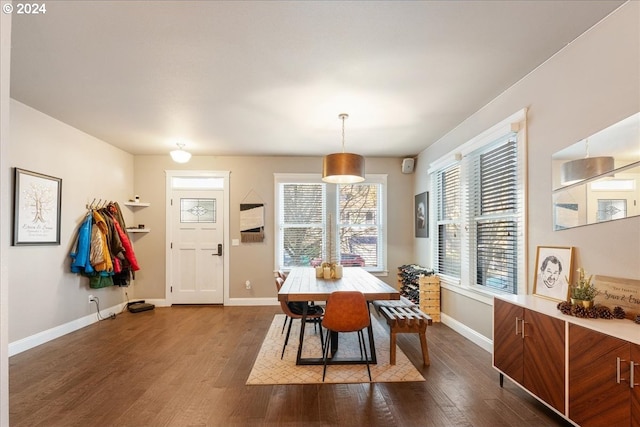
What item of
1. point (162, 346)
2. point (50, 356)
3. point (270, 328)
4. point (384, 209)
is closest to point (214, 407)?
point (162, 346)

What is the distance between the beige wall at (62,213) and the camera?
343cm

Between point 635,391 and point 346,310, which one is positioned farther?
point 346,310

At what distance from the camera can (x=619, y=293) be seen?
6.46 ft

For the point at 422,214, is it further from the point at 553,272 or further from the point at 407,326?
the point at 553,272

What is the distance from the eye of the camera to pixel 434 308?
15.0ft

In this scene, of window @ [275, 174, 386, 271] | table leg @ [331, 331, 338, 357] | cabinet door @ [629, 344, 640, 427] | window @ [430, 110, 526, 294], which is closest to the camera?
cabinet door @ [629, 344, 640, 427]

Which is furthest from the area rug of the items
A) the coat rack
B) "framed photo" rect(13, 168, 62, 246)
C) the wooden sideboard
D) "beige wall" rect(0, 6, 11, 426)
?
"framed photo" rect(13, 168, 62, 246)

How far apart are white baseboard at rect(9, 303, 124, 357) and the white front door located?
1.15 meters

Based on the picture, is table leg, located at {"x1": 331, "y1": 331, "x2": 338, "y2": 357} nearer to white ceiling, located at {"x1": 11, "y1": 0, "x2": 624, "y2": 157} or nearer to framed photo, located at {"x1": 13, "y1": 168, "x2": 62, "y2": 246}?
white ceiling, located at {"x1": 11, "y1": 0, "x2": 624, "y2": 157}

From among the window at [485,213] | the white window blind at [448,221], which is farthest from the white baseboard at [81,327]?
the white window blind at [448,221]

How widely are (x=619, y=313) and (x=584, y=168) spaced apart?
984 mm

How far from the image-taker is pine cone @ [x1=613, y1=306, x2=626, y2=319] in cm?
189

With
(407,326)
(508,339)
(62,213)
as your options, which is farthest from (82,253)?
(508,339)

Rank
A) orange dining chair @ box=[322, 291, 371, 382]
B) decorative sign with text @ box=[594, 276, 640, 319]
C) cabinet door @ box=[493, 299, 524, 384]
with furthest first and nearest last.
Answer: orange dining chair @ box=[322, 291, 371, 382], cabinet door @ box=[493, 299, 524, 384], decorative sign with text @ box=[594, 276, 640, 319]
